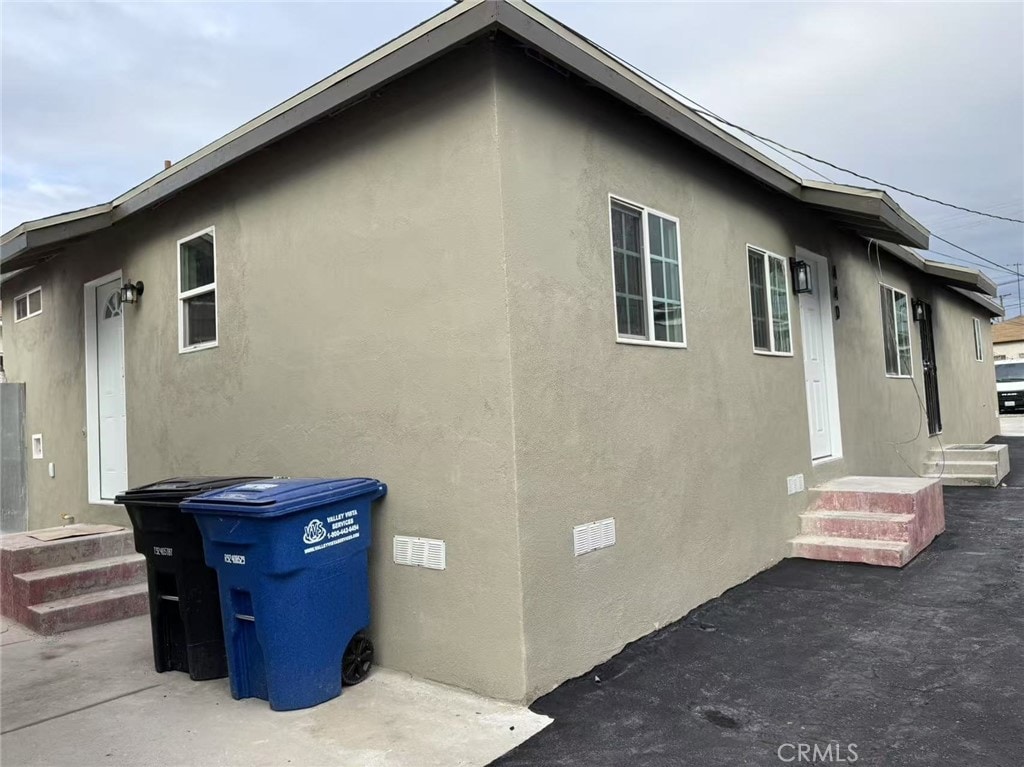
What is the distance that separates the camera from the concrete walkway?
311 cm

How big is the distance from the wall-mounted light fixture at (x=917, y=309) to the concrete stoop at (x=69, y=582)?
36.0 ft

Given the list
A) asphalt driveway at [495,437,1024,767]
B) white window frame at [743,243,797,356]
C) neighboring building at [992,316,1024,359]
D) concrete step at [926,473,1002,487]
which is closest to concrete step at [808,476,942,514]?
asphalt driveway at [495,437,1024,767]

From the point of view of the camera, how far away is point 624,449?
4.39 meters

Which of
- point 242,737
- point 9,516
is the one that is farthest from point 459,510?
point 9,516

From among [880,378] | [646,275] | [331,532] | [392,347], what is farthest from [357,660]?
[880,378]

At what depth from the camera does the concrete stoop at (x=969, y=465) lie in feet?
32.8

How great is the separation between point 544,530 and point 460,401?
2.74ft

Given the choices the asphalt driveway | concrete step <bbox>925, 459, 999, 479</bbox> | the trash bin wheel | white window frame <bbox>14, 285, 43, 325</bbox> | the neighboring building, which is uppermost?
the neighboring building

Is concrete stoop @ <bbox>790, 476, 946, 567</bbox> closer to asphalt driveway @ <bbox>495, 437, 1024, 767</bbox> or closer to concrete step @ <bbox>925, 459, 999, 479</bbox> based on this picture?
asphalt driveway @ <bbox>495, 437, 1024, 767</bbox>

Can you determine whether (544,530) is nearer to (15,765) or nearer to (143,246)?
(15,765)

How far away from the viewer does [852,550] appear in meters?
6.05

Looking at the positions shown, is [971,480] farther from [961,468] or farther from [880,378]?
[880,378]

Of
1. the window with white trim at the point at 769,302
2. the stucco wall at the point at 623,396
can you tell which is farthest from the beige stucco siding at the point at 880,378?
the stucco wall at the point at 623,396

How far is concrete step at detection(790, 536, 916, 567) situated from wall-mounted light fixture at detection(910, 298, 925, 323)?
6.19m
